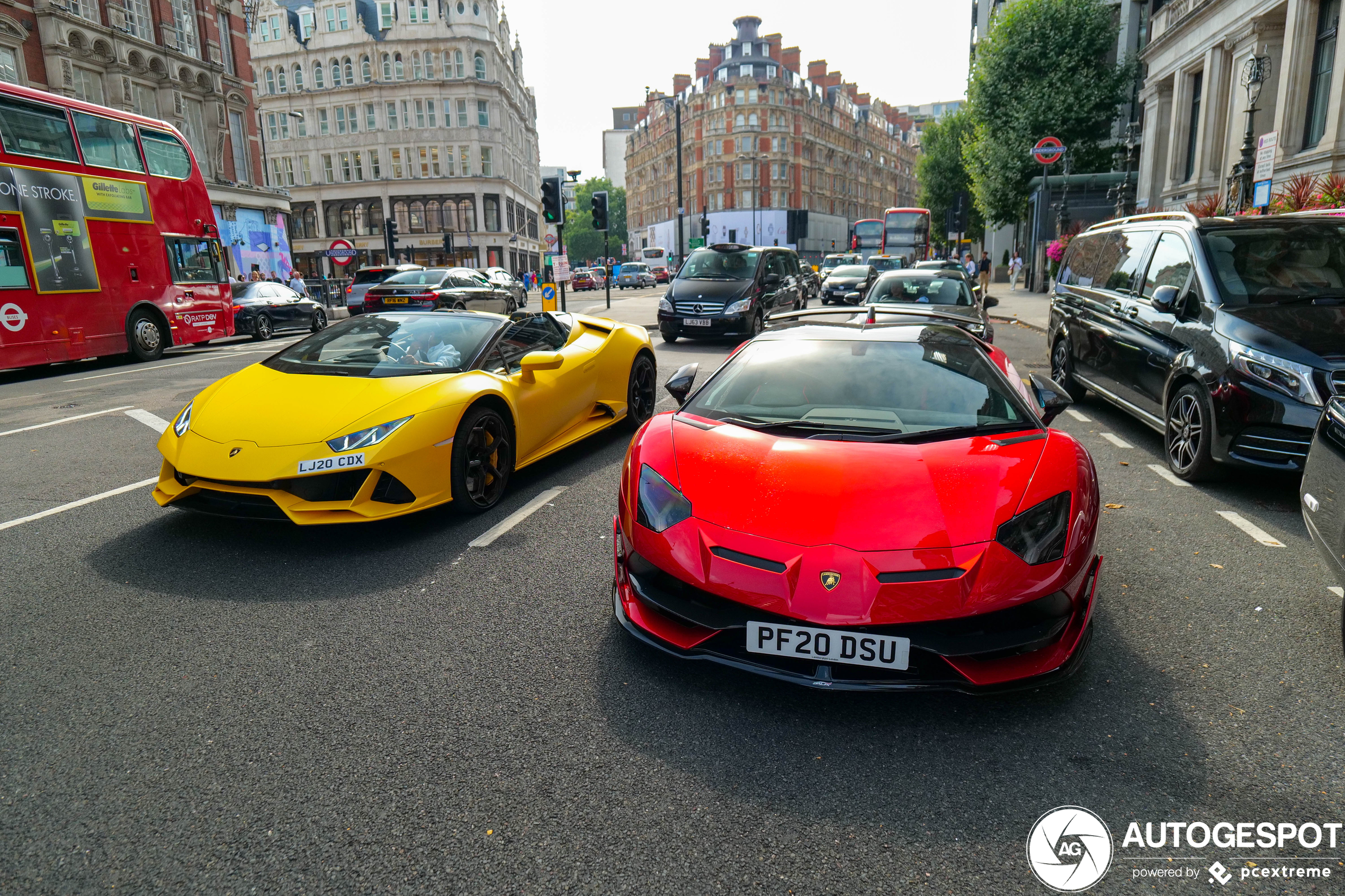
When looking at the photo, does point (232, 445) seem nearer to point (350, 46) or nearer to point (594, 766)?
point (594, 766)

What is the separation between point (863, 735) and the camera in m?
2.68

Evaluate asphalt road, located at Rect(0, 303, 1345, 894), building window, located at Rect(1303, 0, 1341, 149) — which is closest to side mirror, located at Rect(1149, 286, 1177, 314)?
asphalt road, located at Rect(0, 303, 1345, 894)

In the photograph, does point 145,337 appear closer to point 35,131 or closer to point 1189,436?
point 35,131

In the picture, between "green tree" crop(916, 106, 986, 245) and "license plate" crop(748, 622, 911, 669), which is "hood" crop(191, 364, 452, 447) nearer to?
"license plate" crop(748, 622, 911, 669)

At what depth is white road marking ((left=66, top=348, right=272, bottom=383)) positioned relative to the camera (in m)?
12.2

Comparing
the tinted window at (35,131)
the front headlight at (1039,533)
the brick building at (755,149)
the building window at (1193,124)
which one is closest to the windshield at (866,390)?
the front headlight at (1039,533)

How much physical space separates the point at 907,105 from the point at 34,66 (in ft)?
596

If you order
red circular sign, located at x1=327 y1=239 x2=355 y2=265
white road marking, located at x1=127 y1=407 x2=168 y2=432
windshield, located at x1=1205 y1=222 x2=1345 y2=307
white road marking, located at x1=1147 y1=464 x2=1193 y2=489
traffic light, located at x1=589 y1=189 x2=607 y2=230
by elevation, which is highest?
traffic light, located at x1=589 y1=189 x2=607 y2=230

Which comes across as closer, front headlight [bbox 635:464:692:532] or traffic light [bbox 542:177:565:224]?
front headlight [bbox 635:464:692:532]

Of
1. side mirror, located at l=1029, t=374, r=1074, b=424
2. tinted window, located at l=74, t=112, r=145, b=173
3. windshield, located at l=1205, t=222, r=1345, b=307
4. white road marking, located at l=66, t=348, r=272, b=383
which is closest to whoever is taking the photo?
side mirror, located at l=1029, t=374, r=1074, b=424

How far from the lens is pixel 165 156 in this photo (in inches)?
598

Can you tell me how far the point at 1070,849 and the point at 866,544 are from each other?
39.3 inches

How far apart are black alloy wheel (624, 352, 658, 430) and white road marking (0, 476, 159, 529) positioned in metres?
3.75

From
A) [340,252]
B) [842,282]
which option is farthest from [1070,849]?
[340,252]
